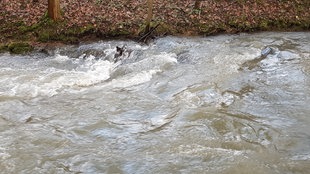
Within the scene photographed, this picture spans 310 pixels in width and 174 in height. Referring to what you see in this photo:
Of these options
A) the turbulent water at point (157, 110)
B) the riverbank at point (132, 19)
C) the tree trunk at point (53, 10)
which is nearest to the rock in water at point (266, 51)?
the turbulent water at point (157, 110)

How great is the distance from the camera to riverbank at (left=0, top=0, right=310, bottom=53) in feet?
44.6

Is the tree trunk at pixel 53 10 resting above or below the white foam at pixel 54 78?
above

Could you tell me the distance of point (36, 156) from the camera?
20.1 feet

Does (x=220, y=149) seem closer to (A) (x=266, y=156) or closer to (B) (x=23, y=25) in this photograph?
(A) (x=266, y=156)

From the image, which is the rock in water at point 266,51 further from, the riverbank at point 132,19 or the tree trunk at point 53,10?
the tree trunk at point 53,10

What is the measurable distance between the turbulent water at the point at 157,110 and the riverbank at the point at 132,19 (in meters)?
1.08

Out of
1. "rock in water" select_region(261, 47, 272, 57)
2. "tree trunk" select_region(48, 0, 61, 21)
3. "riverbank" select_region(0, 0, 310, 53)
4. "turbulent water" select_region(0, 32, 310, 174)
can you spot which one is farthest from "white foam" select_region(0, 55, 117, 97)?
"rock in water" select_region(261, 47, 272, 57)

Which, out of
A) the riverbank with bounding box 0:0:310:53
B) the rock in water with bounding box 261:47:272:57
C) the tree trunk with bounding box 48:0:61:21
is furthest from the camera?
the tree trunk with bounding box 48:0:61:21

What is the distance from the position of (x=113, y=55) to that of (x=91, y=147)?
242 inches

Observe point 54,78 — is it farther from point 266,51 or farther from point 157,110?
point 266,51

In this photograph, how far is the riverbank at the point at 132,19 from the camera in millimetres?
13594

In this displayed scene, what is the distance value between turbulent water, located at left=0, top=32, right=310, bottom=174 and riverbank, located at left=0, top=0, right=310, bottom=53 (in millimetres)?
1081

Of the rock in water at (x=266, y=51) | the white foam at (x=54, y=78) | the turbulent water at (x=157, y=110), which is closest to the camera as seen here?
the turbulent water at (x=157, y=110)

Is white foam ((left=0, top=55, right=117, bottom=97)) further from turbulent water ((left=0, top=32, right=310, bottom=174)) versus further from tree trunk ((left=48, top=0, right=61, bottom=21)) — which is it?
tree trunk ((left=48, top=0, right=61, bottom=21))
